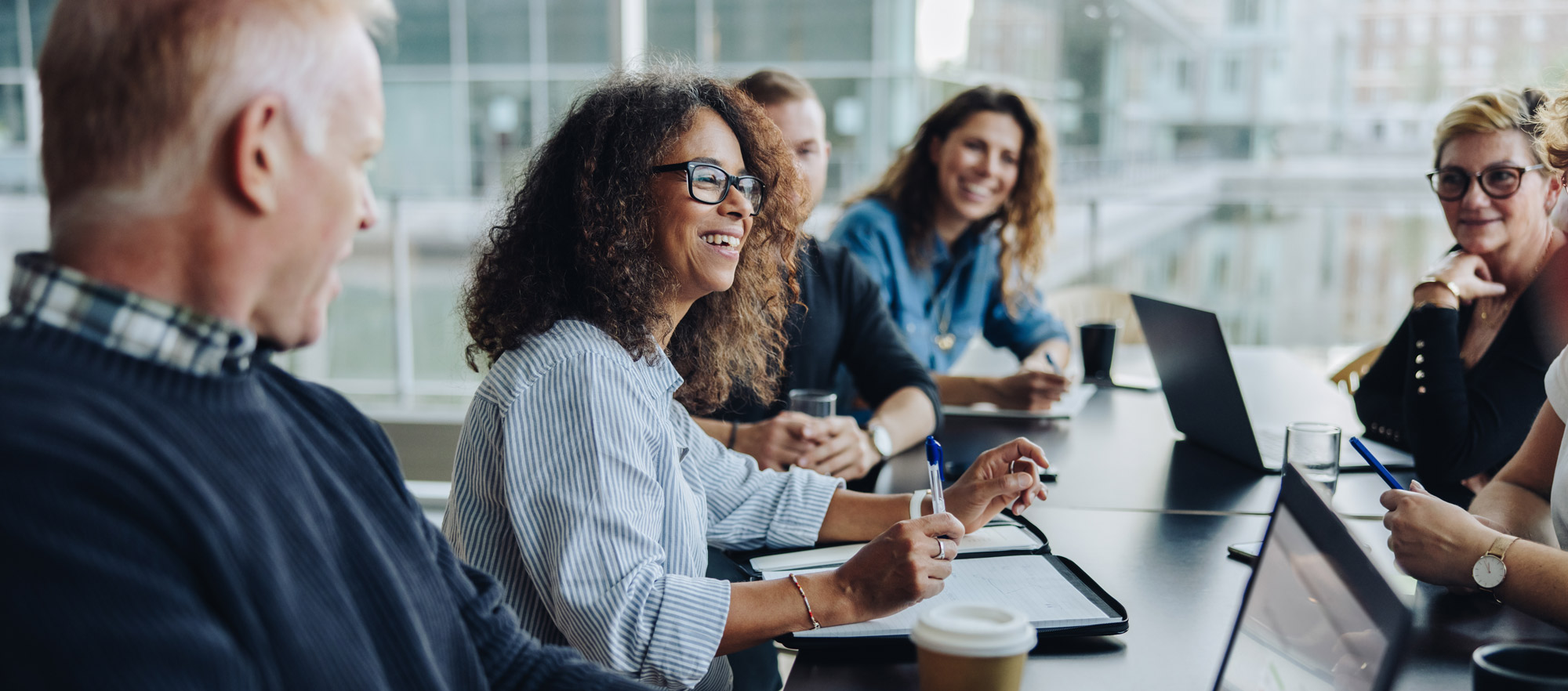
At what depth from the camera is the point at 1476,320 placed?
7.08 feet

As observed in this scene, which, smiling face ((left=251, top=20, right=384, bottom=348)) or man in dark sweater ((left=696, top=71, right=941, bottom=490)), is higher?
smiling face ((left=251, top=20, right=384, bottom=348))

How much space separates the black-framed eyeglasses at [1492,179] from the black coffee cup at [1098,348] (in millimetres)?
780

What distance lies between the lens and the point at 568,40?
4.27 m

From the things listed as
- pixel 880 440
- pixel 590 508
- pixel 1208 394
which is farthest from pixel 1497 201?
pixel 590 508

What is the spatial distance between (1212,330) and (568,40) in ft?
10.1

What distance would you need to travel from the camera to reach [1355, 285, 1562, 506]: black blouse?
189 centimetres

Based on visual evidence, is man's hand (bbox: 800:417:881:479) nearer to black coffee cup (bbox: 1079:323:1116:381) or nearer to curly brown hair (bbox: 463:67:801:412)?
curly brown hair (bbox: 463:67:801:412)

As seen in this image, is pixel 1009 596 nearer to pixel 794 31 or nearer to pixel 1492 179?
pixel 1492 179

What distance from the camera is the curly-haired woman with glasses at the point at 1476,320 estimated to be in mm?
1906

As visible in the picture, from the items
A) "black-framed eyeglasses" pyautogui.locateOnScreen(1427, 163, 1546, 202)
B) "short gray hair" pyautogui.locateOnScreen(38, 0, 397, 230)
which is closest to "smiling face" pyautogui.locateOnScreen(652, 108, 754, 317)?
"short gray hair" pyautogui.locateOnScreen(38, 0, 397, 230)

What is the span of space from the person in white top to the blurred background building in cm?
270

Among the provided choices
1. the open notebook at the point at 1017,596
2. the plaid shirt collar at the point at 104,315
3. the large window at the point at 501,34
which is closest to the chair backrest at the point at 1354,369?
the open notebook at the point at 1017,596

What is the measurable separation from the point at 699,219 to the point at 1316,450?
1.04 meters

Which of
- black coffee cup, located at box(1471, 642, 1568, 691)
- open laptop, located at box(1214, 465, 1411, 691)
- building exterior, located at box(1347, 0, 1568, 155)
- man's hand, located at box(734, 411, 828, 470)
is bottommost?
man's hand, located at box(734, 411, 828, 470)
